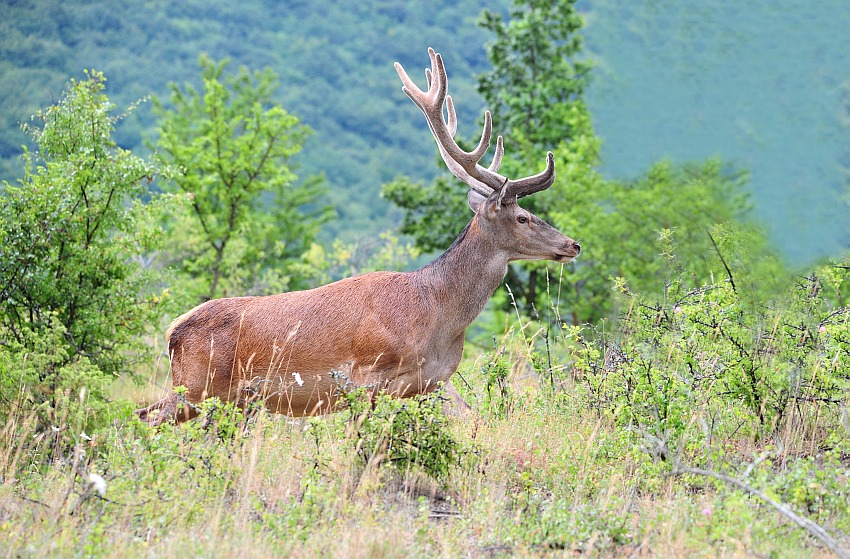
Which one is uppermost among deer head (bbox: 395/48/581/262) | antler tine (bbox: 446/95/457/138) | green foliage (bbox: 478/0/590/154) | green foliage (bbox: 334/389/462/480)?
green foliage (bbox: 478/0/590/154)

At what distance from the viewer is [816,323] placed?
337 inches

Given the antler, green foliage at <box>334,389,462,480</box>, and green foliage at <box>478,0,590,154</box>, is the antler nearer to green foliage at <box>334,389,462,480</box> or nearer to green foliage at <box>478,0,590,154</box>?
green foliage at <box>334,389,462,480</box>

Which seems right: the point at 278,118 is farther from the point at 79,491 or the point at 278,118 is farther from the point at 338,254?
the point at 79,491

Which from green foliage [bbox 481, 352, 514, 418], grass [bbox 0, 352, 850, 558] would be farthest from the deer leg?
green foliage [bbox 481, 352, 514, 418]

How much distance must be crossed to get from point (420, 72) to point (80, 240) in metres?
76.7

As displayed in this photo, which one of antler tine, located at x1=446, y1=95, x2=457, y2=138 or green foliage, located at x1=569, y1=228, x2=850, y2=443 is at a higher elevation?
antler tine, located at x1=446, y1=95, x2=457, y2=138

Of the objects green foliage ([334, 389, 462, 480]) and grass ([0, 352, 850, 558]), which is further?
green foliage ([334, 389, 462, 480])

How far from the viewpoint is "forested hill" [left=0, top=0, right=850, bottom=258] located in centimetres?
1099

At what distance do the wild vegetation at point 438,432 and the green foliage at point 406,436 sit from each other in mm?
16

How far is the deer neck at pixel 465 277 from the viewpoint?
345 inches

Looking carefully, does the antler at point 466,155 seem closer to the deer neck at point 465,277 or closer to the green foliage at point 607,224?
the deer neck at point 465,277

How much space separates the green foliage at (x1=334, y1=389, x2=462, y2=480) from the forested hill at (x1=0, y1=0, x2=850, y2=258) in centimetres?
380

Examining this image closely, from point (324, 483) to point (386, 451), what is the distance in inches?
20.6

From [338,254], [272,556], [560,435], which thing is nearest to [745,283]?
[560,435]
